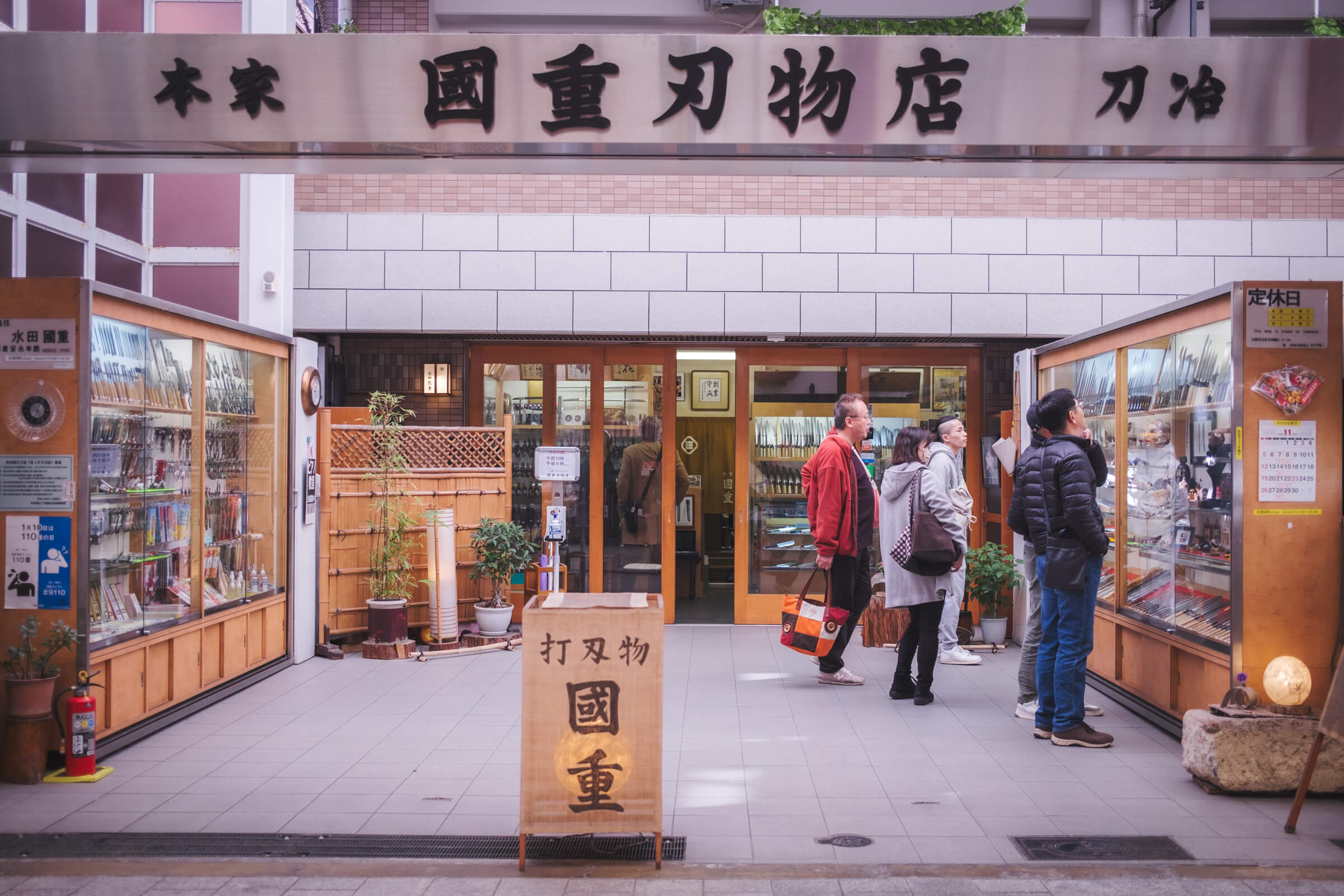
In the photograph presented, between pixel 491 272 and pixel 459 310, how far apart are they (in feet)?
1.44

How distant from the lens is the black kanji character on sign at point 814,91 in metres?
3.85

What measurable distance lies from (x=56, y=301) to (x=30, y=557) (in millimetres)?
1309

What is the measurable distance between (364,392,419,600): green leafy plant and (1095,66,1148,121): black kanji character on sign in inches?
230

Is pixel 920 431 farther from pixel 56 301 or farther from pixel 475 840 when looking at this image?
pixel 56 301

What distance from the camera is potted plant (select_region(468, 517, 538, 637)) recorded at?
8133mm

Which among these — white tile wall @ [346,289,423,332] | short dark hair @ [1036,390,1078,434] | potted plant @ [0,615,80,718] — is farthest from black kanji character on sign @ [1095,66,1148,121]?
white tile wall @ [346,289,423,332]

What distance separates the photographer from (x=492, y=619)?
831cm

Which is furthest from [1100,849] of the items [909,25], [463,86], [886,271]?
[909,25]

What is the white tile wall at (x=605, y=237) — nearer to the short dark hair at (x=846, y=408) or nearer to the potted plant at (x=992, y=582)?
the short dark hair at (x=846, y=408)

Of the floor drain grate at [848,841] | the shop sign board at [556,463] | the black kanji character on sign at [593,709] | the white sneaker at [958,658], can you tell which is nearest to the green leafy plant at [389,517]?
the shop sign board at [556,463]

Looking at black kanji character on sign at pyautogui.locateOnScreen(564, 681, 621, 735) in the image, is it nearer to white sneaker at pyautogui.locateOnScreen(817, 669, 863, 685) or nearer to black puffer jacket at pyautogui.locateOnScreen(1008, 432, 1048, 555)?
black puffer jacket at pyautogui.locateOnScreen(1008, 432, 1048, 555)

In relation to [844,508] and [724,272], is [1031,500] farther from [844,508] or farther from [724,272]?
[724,272]

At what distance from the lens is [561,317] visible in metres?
8.80

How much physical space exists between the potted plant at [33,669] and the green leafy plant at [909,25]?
609 centimetres
